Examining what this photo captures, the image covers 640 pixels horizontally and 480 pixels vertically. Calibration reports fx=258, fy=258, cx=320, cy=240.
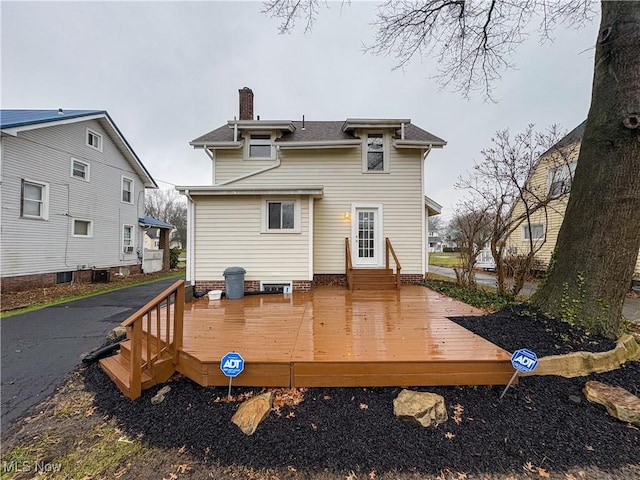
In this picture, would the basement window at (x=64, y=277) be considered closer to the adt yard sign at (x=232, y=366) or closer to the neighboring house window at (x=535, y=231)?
the adt yard sign at (x=232, y=366)

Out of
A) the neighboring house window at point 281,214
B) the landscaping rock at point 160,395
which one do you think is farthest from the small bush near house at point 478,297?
the landscaping rock at point 160,395

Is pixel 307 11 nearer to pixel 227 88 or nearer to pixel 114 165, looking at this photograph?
pixel 227 88

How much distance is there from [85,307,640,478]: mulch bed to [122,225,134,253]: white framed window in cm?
1386

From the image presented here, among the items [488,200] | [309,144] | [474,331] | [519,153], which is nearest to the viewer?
[474,331]

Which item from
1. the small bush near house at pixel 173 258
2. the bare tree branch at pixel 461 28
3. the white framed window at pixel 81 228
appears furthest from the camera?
the small bush near house at pixel 173 258

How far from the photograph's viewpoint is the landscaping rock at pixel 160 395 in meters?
2.76

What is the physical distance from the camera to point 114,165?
13477 millimetres

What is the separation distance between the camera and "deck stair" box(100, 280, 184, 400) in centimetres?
266

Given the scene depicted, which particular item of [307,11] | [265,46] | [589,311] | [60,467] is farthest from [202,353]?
[265,46]

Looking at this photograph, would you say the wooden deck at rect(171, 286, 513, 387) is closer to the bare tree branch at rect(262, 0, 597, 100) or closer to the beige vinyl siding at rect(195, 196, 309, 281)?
the beige vinyl siding at rect(195, 196, 309, 281)

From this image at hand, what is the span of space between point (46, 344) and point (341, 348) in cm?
565

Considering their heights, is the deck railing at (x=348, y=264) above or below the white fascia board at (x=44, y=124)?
below

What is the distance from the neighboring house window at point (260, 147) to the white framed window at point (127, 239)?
32.2 ft

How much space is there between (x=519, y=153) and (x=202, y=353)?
8577mm
